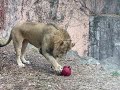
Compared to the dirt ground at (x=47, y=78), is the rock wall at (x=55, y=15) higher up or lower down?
higher up

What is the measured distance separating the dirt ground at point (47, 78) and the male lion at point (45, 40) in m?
0.25

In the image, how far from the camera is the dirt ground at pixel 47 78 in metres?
5.95

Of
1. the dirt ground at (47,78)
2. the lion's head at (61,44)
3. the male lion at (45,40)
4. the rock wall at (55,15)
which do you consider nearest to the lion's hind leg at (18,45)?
the male lion at (45,40)

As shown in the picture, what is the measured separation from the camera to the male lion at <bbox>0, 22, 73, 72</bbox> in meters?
6.49

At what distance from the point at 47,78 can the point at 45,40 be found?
0.73 meters

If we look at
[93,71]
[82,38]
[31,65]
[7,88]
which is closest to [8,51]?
[31,65]

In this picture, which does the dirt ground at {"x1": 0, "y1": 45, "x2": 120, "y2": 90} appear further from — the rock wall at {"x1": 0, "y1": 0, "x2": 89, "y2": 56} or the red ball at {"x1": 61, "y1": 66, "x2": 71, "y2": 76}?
the rock wall at {"x1": 0, "y1": 0, "x2": 89, "y2": 56}

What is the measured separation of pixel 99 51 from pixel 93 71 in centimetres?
403

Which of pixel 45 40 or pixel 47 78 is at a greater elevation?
pixel 45 40

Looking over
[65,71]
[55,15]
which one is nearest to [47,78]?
[65,71]

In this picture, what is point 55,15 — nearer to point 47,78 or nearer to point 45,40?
point 45,40

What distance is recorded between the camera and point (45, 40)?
262 inches

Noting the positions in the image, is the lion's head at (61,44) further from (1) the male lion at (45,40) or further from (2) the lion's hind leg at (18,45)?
(2) the lion's hind leg at (18,45)

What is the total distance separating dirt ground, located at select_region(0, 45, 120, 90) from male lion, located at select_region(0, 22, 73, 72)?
25cm
